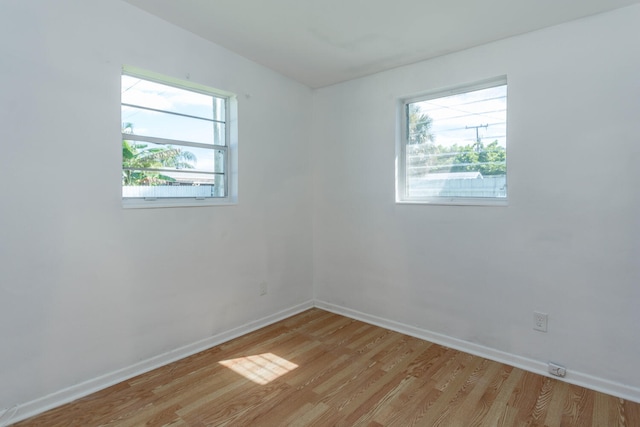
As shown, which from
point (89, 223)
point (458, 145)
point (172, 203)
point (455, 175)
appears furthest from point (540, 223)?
point (89, 223)

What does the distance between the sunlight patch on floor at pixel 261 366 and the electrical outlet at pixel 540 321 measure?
1.79 meters

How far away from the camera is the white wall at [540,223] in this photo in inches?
84.0

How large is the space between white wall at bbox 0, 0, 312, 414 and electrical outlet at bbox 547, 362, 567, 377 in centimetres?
245

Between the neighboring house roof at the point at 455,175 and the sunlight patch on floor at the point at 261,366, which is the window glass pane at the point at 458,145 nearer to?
the neighboring house roof at the point at 455,175

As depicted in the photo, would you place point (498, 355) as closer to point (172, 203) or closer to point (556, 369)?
point (556, 369)

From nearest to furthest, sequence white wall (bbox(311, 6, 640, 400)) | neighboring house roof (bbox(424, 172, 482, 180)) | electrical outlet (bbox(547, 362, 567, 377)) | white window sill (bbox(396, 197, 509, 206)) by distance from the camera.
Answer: white wall (bbox(311, 6, 640, 400)) < electrical outlet (bbox(547, 362, 567, 377)) < white window sill (bbox(396, 197, 509, 206)) < neighboring house roof (bbox(424, 172, 482, 180))

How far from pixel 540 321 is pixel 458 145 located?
1.50 metres

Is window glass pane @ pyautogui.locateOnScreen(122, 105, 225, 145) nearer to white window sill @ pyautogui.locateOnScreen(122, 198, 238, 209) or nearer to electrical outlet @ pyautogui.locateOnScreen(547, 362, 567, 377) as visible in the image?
white window sill @ pyautogui.locateOnScreen(122, 198, 238, 209)

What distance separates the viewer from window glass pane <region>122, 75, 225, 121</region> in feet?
7.82

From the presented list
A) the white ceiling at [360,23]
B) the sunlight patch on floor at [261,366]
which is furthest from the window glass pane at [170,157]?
the sunlight patch on floor at [261,366]

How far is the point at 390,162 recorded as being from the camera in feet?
10.4

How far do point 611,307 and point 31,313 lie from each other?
11.7ft

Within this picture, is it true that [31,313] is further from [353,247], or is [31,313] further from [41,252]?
[353,247]

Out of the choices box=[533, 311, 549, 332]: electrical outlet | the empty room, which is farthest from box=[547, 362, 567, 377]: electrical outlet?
box=[533, 311, 549, 332]: electrical outlet
